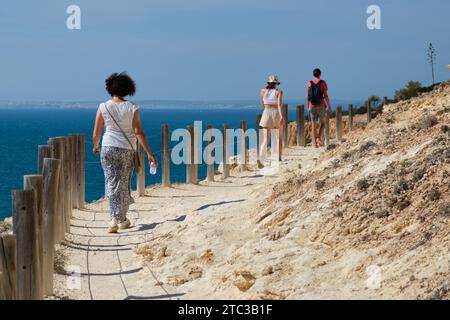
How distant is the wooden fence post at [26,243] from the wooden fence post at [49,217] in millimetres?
1107

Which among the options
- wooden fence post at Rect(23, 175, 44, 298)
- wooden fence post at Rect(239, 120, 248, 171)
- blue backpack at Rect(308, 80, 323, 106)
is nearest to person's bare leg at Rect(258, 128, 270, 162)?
wooden fence post at Rect(239, 120, 248, 171)

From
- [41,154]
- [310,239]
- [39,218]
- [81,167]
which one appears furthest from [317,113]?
[39,218]

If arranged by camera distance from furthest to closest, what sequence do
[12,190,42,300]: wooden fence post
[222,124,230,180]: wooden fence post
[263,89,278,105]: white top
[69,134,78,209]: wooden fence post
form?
[222,124,230,180]: wooden fence post, [263,89,278,105]: white top, [69,134,78,209]: wooden fence post, [12,190,42,300]: wooden fence post

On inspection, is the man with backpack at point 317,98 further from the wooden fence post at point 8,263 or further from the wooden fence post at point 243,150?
the wooden fence post at point 8,263

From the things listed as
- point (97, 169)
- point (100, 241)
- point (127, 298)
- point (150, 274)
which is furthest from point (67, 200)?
point (97, 169)

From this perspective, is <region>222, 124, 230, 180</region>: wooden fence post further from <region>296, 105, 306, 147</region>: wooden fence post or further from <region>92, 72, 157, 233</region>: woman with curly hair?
<region>92, 72, 157, 233</region>: woman with curly hair

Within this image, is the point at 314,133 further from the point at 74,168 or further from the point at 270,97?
the point at 74,168

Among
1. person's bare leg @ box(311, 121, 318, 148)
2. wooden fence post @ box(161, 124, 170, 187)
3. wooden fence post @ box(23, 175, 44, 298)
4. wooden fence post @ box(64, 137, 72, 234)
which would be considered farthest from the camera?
person's bare leg @ box(311, 121, 318, 148)

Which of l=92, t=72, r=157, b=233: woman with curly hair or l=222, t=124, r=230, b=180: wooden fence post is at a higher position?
l=92, t=72, r=157, b=233: woman with curly hair

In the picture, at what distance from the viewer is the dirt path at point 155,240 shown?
11.1m

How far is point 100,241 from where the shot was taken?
46.0 ft

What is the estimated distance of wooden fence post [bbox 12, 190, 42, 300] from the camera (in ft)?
30.8

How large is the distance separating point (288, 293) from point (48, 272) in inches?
108

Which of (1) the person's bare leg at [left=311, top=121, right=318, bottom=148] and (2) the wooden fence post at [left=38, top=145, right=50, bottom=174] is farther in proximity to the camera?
(1) the person's bare leg at [left=311, top=121, right=318, bottom=148]
